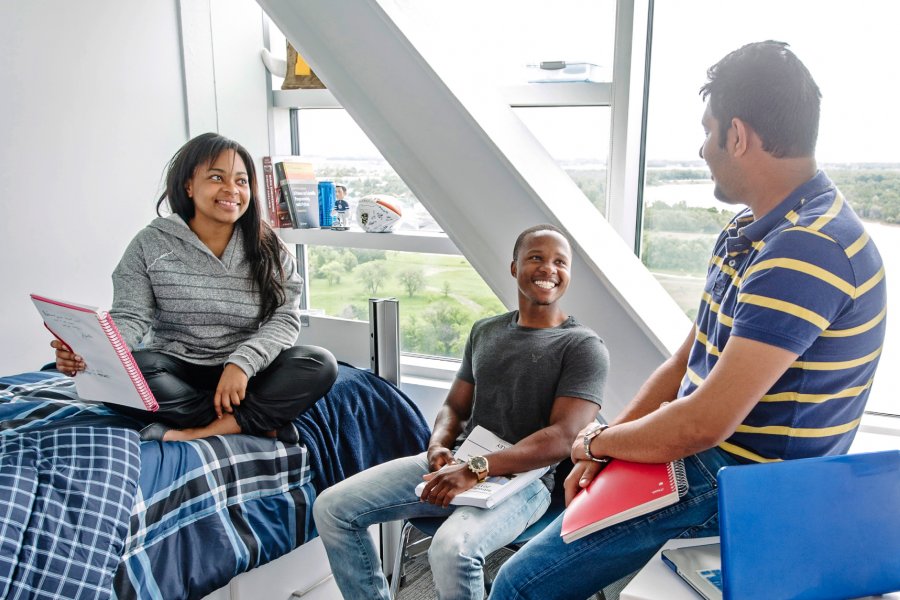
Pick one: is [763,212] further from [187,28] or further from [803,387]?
[187,28]

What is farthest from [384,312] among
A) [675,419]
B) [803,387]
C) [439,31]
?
[803,387]

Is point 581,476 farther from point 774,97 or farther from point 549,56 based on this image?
point 549,56

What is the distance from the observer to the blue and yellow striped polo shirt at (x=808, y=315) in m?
1.07

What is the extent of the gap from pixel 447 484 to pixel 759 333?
797mm

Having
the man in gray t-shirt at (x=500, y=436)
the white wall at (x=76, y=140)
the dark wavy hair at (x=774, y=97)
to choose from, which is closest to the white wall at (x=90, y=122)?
the white wall at (x=76, y=140)

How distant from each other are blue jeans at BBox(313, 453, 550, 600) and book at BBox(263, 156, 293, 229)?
1256mm

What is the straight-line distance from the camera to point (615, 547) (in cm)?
122

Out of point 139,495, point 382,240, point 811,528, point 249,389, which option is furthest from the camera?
point 382,240

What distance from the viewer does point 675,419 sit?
1.17 metres

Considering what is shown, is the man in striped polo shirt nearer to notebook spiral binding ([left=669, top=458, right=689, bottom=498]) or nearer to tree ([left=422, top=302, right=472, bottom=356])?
notebook spiral binding ([left=669, top=458, right=689, bottom=498])

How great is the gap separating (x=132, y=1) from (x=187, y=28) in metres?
0.21

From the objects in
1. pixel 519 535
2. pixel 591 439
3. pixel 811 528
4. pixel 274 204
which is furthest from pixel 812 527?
pixel 274 204

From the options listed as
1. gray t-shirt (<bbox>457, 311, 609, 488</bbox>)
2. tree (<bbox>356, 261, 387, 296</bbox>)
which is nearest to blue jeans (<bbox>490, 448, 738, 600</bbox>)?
gray t-shirt (<bbox>457, 311, 609, 488</bbox>)

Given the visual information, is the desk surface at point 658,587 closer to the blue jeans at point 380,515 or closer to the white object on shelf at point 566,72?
the blue jeans at point 380,515
